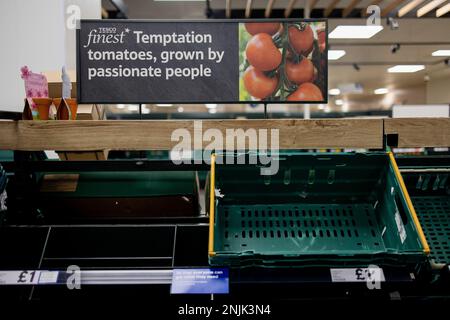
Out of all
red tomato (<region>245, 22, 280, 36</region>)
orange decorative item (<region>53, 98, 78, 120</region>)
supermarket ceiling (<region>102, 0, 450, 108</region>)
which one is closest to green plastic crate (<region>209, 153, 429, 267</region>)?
red tomato (<region>245, 22, 280, 36</region>)

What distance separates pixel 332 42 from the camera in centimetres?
873

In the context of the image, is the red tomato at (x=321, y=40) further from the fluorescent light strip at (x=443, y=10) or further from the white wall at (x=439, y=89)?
the white wall at (x=439, y=89)

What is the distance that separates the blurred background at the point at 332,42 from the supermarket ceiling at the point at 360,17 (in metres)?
0.02

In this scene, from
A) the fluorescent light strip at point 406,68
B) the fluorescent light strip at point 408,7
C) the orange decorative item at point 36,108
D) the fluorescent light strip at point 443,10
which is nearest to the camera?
the orange decorative item at point 36,108

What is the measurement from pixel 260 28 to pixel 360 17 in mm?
6977

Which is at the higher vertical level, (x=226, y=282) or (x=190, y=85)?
(x=190, y=85)

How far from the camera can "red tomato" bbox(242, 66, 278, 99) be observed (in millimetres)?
1390

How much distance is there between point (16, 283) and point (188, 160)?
0.68 meters

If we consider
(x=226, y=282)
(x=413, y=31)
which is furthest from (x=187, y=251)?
(x=413, y=31)

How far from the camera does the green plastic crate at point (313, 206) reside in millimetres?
1234

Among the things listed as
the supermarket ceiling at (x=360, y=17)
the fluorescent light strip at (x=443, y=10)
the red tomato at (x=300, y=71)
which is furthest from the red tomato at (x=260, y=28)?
the fluorescent light strip at (x=443, y=10)

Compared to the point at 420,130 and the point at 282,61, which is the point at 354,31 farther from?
the point at 420,130

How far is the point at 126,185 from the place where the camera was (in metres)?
1.56

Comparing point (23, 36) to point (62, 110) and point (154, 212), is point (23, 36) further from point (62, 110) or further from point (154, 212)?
point (154, 212)
